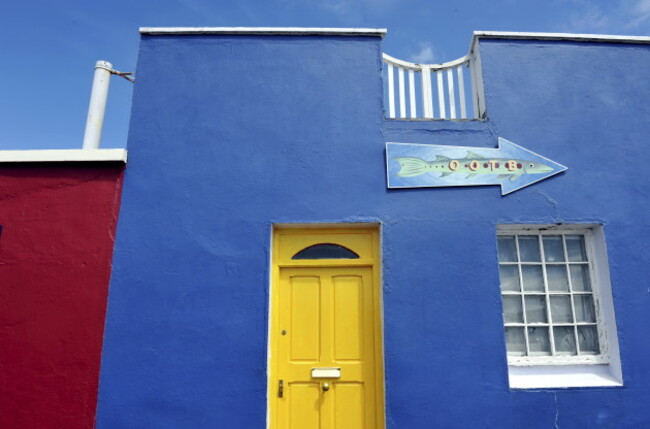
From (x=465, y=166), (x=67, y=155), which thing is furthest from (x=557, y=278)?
(x=67, y=155)

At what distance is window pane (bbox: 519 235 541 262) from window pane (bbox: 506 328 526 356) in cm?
72

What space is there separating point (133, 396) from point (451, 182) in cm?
359

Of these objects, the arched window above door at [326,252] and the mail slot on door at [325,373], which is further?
the arched window above door at [326,252]

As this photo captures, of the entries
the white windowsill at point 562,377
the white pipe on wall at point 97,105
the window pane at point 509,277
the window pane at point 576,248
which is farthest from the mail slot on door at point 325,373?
the white pipe on wall at point 97,105

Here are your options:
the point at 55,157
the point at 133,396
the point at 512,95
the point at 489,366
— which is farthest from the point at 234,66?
the point at 489,366

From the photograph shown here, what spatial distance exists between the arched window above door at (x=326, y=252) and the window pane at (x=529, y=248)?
168 cm

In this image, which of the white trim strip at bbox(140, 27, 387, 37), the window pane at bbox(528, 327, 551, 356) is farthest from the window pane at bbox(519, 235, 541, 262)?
the white trim strip at bbox(140, 27, 387, 37)

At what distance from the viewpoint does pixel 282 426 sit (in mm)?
4172

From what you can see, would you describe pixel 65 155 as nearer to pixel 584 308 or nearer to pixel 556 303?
pixel 556 303

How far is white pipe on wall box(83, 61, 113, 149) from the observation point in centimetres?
509

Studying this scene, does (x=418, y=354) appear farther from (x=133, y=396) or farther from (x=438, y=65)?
(x=438, y=65)

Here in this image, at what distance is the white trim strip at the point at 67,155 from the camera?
14.8 feet

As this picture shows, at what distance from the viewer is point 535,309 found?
14.5 feet

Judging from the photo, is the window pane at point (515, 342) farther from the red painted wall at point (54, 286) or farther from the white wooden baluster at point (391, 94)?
the red painted wall at point (54, 286)
